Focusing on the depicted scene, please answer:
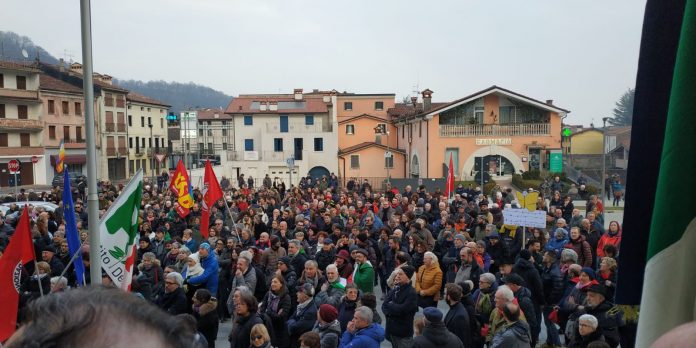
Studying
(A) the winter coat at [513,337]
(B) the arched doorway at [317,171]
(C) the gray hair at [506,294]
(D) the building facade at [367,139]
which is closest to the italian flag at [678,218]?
(A) the winter coat at [513,337]

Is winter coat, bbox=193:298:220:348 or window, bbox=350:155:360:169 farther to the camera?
window, bbox=350:155:360:169

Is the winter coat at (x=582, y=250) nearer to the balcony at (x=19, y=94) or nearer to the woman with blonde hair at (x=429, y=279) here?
the woman with blonde hair at (x=429, y=279)

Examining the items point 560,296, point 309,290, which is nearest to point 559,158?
point 560,296

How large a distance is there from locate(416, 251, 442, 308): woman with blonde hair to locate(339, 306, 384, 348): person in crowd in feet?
7.73

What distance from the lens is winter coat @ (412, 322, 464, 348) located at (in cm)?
592

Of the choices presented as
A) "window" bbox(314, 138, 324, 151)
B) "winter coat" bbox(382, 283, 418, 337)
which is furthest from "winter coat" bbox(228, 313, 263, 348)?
"window" bbox(314, 138, 324, 151)

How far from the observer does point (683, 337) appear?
2.84 ft

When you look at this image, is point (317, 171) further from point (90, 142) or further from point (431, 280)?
point (90, 142)

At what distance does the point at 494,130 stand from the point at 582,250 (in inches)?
1172

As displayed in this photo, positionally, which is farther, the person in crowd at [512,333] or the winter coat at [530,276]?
the winter coat at [530,276]

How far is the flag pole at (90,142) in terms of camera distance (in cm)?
635

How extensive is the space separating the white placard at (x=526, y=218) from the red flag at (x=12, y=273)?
8399 millimetres

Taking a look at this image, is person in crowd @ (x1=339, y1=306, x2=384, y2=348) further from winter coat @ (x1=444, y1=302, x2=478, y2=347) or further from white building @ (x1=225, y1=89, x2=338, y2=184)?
white building @ (x1=225, y1=89, x2=338, y2=184)

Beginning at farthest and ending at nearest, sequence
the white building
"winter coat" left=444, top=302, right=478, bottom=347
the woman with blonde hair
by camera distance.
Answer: the white building, the woman with blonde hair, "winter coat" left=444, top=302, right=478, bottom=347
